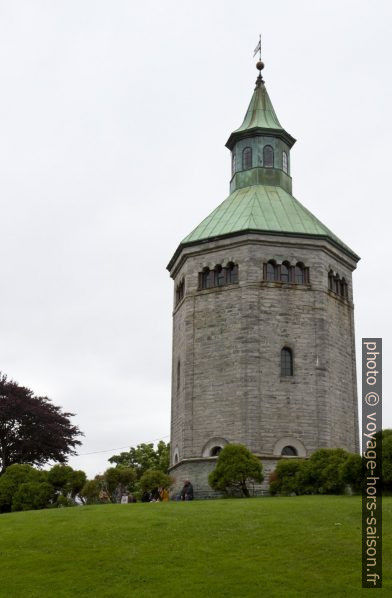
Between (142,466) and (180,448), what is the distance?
28.3m

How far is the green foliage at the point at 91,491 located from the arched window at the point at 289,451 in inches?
335

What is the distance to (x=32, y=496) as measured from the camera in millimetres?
32469

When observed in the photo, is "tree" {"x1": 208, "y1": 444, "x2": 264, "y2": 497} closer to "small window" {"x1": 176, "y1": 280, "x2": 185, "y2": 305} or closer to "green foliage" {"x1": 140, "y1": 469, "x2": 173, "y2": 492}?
"green foliage" {"x1": 140, "y1": 469, "x2": 173, "y2": 492}

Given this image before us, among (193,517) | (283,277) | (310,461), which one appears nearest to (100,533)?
(193,517)

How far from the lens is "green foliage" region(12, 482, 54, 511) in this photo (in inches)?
1273

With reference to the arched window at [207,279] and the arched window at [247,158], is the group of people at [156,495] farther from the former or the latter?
the arched window at [247,158]

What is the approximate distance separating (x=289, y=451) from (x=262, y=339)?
5.29 metres

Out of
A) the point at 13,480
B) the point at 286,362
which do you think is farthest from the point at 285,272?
the point at 13,480

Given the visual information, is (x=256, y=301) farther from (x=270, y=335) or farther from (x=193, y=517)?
(x=193, y=517)

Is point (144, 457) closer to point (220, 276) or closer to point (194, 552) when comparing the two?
point (220, 276)

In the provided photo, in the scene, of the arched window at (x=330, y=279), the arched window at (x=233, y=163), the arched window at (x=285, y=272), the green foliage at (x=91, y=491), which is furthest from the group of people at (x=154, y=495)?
the arched window at (x=233, y=163)

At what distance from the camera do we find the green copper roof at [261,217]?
39.7 metres

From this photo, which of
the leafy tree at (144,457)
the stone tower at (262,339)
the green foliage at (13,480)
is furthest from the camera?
the leafy tree at (144,457)

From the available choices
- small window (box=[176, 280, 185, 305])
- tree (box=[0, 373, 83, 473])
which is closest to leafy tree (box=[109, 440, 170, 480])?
tree (box=[0, 373, 83, 473])
